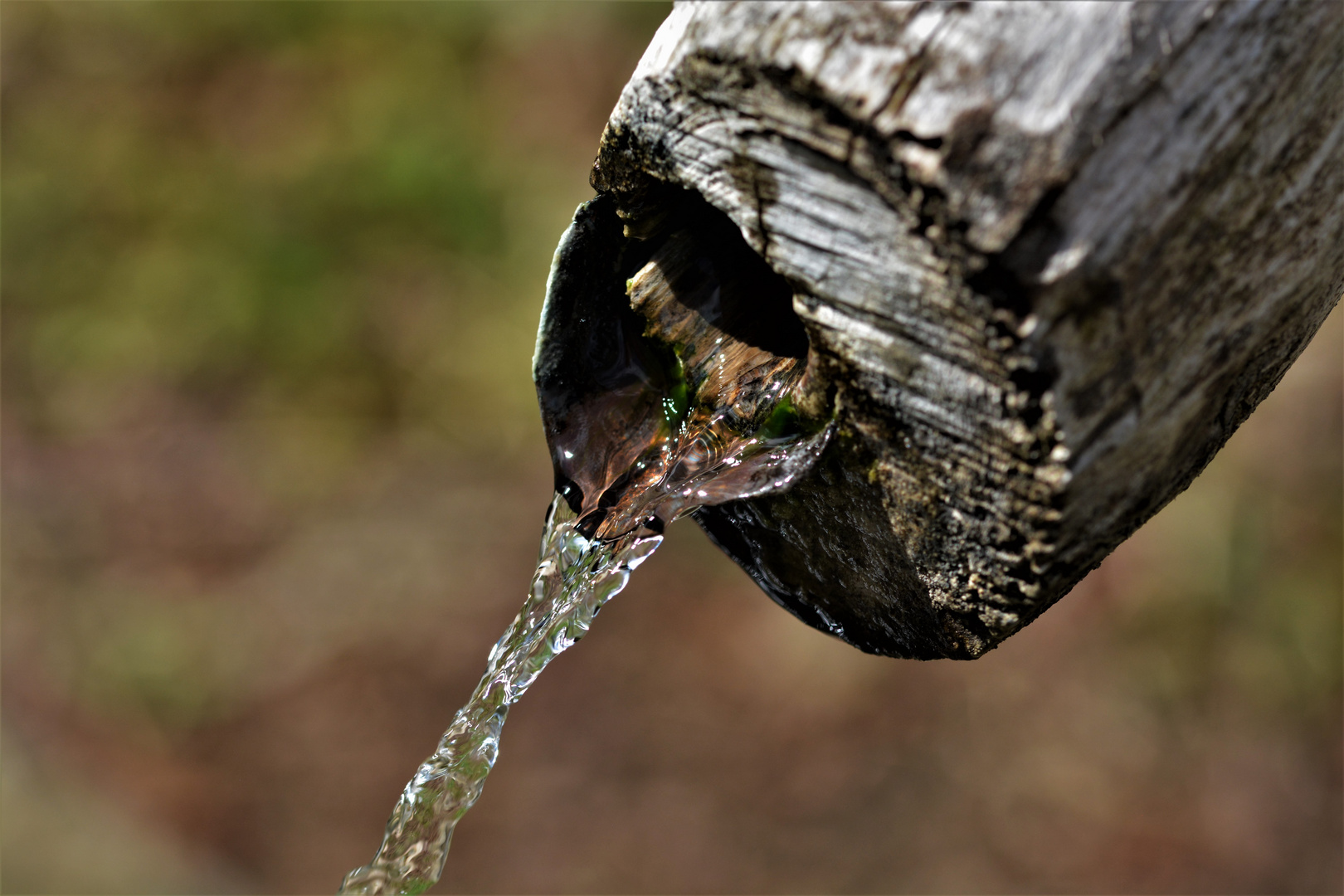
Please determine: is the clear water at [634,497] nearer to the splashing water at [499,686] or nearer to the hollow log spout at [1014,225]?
the splashing water at [499,686]

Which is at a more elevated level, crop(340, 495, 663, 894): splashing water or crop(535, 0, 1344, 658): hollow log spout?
crop(535, 0, 1344, 658): hollow log spout

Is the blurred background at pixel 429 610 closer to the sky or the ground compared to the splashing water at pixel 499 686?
closer to the ground

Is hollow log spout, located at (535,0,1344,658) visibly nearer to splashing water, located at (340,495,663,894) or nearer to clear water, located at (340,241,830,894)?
clear water, located at (340,241,830,894)

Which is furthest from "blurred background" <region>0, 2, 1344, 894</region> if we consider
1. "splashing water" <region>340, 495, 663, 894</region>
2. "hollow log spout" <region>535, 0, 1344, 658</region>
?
"hollow log spout" <region>535, 0, 1344, 658</region>

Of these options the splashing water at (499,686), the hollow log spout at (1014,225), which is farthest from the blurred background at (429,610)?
the hollow log spout at (1014,225)

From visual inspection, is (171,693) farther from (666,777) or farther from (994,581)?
(994,581)
